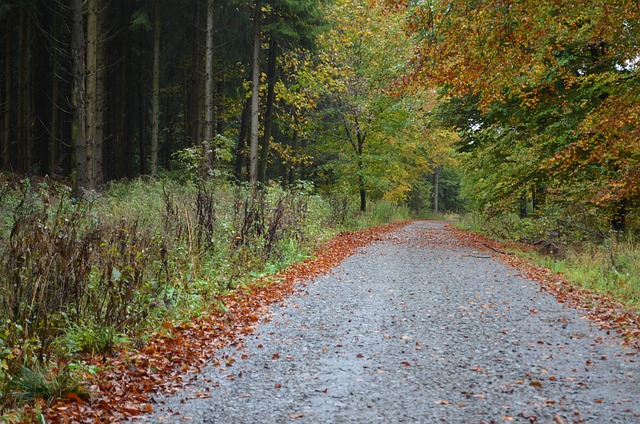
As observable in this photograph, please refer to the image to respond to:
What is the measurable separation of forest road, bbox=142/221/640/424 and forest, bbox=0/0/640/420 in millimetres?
1436

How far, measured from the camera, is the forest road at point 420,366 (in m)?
4.10

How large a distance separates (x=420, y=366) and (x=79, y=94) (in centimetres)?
1220

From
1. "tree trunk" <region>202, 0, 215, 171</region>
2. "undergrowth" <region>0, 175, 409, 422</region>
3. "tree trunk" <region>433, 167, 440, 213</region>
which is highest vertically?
"tree trunk" <region>202, 0, 215, 171</region>

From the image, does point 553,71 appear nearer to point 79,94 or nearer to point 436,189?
point 79,94

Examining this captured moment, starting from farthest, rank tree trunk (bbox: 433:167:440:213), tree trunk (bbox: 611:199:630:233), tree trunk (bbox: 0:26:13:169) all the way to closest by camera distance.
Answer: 1. tree trunk (bbox: 433:167:440:213)
2. tree trunk (bbox: 0:26:13:169)
3. tree trunk (bbox: 611:199:630:233)

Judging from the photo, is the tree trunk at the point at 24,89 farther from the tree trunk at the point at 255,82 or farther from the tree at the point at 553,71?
the tree at the point at 553,71

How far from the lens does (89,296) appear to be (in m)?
5.52

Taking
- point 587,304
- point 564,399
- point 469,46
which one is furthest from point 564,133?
point 564,399

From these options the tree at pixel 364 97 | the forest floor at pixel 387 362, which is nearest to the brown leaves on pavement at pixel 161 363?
the forest floor at pixel 387 362

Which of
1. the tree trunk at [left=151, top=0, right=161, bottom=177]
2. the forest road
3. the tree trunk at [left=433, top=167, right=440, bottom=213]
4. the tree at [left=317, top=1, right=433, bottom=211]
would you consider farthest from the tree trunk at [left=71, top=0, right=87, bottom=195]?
the tree trunk at [left=433, top=167, right=440, bottom=213]

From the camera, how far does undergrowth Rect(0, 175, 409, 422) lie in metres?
4.31

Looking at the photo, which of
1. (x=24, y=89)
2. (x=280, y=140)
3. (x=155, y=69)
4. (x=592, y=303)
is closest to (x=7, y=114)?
(x=24, y=89)

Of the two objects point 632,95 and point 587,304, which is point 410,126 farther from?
point 587,304

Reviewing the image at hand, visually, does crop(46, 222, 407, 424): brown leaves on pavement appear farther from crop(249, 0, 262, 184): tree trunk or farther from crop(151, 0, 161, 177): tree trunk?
crop(151, 0, 161, 177): tree trunk
